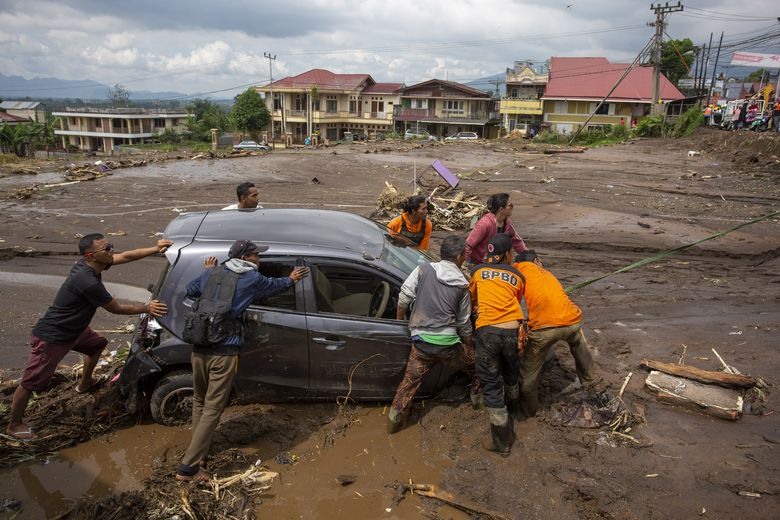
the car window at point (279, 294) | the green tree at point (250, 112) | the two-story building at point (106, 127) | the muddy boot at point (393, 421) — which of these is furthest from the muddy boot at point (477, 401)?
the two-story building at point (106, 127)

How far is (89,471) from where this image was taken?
4051 millimetres

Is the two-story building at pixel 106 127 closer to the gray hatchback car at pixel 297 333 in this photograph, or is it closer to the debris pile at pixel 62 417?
the debris pile at pixel 62 417

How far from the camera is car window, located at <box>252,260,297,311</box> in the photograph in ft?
13.8

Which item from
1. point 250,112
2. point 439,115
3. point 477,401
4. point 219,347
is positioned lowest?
point 477,401

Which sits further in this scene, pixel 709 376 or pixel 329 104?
pixel 329 104

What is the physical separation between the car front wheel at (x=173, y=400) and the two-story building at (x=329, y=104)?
50.2 m

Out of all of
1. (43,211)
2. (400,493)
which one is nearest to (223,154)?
(43,211)

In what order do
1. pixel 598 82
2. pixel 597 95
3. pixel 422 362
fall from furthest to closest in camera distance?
1. pixel 598 82
2. pixel 597 95
3. pixel 422 362

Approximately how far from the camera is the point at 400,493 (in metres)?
3.72

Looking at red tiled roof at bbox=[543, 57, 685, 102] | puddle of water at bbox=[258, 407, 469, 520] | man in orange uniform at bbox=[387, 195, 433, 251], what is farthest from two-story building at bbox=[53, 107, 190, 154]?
puddle of water at bbox=[258, 407, 469, 520]

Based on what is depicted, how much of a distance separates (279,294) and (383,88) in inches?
2201

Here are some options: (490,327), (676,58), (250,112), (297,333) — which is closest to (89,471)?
(297,333)

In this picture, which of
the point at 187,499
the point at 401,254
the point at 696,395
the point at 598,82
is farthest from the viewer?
the point at 598,82

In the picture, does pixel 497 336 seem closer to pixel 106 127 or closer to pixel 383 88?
pixel 383 88
